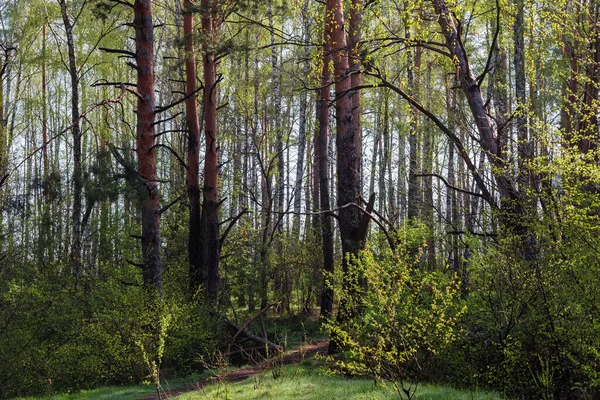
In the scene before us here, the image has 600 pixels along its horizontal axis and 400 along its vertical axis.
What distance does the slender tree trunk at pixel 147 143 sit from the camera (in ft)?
38.2

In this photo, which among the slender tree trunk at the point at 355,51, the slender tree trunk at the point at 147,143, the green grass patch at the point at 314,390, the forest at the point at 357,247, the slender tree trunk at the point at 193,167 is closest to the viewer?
the green grass patch at the point at 314,390

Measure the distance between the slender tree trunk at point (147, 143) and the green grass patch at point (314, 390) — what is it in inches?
148

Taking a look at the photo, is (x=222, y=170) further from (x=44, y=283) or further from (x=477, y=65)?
(x=44, y=283)

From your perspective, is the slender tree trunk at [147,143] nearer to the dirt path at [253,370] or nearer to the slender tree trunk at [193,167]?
the dirt path at [253,370]

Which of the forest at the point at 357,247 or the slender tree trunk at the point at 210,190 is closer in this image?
the forest at the point at 357,247

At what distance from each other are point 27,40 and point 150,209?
686 inches

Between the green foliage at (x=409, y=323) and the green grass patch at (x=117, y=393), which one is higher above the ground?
the green foliage at (x=409, y=323)

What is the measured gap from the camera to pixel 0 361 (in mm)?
10531

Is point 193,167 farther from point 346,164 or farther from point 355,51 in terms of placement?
point 355,51

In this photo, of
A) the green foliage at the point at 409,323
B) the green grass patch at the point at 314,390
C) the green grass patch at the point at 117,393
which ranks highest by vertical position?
the green foliage at the point at 409,323

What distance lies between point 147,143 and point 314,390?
6.53 m

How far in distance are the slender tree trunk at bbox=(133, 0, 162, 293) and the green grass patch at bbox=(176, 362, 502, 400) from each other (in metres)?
3.77

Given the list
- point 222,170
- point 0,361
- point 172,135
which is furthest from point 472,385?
point 222,170

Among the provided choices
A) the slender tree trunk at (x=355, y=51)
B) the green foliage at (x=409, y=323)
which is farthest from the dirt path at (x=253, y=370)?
the slender tree trunk at (x=355, y=51)
